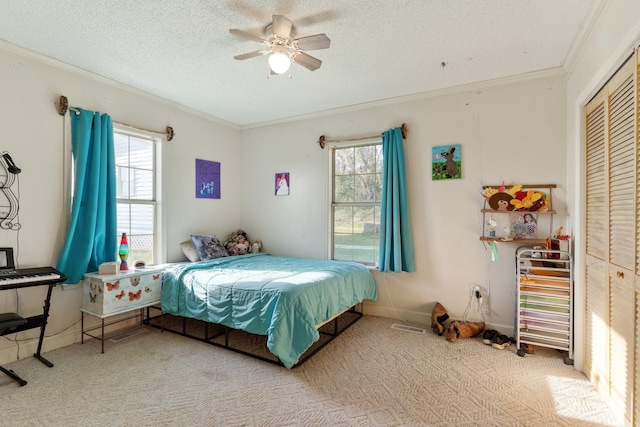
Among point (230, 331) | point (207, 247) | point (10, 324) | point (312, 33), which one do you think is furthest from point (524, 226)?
point (10, 324)

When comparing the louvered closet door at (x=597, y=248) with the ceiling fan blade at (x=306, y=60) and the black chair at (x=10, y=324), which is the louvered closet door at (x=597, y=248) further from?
the black chair at (x=10, y=324)

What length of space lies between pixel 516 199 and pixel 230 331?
3.12 m

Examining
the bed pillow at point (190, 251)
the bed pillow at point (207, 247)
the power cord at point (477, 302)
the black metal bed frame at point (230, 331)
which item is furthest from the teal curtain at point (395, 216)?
the bed pillow at point (190, 251)

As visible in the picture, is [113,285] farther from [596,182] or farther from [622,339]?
[596,182]

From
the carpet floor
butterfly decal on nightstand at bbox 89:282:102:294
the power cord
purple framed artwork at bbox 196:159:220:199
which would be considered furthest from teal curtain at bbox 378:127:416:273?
butterfly decal on nightstand at bbox 89:282:102:294

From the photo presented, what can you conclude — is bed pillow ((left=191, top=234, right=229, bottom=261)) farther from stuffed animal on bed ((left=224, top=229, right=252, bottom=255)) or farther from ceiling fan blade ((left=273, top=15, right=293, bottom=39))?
ceiling fan blade ((left=273, top=15, right=293, bottom=39))

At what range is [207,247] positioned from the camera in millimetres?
3877

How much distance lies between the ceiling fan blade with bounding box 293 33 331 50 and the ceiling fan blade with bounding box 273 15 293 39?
0.08 m

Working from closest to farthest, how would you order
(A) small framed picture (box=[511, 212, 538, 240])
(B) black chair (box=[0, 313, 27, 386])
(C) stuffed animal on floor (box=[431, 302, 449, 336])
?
(B) black chair (box=[0, 313, 27, 386]) → (A) small framed picture (box=[511, 212, 538, 240]) → (C) stuffed animal on floor (box=[431, 302, 449, 336])

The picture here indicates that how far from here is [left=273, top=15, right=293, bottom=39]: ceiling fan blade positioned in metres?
2.04

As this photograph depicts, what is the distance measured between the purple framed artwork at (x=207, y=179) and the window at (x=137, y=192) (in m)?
0.58

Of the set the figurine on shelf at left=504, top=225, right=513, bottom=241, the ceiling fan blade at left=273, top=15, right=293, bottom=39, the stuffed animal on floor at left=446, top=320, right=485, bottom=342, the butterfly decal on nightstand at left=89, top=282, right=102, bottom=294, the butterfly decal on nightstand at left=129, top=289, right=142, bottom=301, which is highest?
the ceiling fan blade at left=273, top=15, right=293, bottom=39

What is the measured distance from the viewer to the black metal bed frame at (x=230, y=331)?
2.74m

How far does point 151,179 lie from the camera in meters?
3.68
